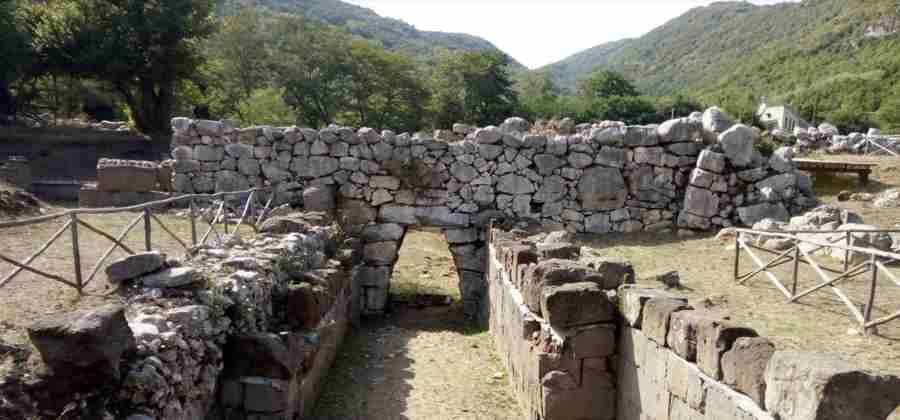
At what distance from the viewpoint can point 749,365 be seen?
3436 mm

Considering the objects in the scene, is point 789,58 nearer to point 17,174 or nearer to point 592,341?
point 17,174

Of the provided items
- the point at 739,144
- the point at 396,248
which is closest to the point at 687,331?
the point at 396,248

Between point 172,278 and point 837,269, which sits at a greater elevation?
point 172,278

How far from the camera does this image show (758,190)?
1326 centimetres

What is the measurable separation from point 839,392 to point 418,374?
21.2ft

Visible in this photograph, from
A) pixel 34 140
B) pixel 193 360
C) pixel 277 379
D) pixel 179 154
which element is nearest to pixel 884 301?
pixel 277 379

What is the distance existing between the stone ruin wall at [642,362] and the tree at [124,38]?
67.1ft

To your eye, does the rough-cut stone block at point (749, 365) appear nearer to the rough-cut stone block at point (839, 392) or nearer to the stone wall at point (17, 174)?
the rough-cut stone block at point (839, 392)

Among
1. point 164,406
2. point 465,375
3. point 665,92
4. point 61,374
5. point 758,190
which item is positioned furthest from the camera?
point 665,92

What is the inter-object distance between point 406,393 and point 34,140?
21448 mm

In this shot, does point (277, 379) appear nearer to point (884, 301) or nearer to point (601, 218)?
point (884, 301)

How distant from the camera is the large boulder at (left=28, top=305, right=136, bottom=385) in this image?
11.4 feet

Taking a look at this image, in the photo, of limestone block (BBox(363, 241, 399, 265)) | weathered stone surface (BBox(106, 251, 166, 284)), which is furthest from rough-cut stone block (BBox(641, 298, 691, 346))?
limestone block (BBox(363, 241, 399, 265))

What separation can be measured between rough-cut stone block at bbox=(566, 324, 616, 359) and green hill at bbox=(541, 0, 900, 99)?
196 feet
